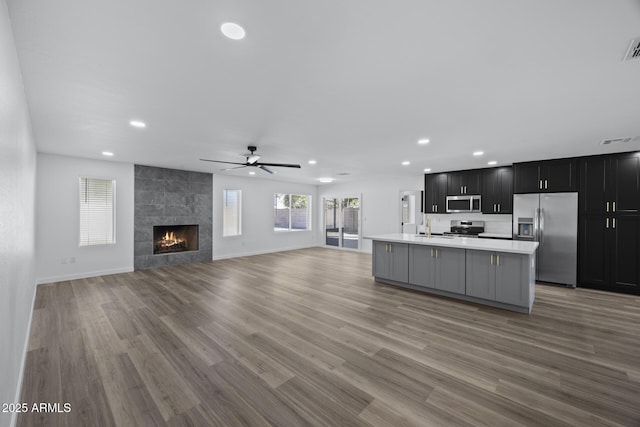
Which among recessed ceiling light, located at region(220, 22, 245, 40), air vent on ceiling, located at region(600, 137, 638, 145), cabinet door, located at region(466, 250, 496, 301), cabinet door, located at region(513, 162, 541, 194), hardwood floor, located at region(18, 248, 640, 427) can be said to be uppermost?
recessed ceiling light, located at region(220, 22, 245, 40)

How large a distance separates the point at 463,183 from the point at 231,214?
657cm

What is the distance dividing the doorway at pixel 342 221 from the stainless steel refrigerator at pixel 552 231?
4750 mm

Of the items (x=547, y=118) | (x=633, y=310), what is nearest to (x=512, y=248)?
(x=547, y=118)

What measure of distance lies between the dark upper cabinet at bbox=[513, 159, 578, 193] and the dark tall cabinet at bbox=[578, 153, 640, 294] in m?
0.16

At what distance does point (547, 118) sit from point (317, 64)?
2848 mm

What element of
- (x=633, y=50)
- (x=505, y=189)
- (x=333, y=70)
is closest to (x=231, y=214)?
(x=333, y=70)

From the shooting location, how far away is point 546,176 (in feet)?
17.6

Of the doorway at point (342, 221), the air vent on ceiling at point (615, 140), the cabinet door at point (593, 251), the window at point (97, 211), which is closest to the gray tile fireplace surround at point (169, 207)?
the window at point (97, 211)

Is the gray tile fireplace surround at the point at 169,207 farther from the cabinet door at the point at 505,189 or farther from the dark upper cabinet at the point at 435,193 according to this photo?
the cabinet door at the point at 505,189

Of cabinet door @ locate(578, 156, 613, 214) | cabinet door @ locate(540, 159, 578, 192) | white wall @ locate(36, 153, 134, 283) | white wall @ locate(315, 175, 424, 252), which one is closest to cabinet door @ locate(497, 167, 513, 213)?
cabinet door @ locate(540, 159, 578, 192)

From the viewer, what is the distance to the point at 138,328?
3084 mm

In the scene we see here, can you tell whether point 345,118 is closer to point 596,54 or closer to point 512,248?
point 596,54

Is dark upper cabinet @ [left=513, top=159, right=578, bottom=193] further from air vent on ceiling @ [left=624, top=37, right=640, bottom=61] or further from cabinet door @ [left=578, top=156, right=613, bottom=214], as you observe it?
air vent on ceiling @ [left=624, top=37, right=640, bottom=61]

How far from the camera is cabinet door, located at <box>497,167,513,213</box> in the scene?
6.03 meters
